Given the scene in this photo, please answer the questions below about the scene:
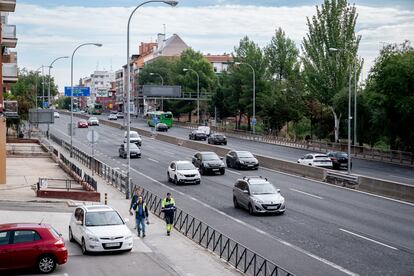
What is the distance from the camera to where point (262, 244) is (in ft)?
69.9

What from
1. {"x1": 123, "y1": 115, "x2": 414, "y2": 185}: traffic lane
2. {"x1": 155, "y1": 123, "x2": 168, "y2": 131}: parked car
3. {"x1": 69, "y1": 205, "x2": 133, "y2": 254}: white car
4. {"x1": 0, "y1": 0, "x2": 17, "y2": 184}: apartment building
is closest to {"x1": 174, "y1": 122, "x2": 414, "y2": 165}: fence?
{"x1": 123, "y1": 115, "x2": 414, "y2": 185}: traffic lane

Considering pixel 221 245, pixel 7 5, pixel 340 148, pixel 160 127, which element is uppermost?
pixel 7 5

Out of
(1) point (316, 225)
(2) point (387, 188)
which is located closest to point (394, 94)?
(2) point (387, 188)

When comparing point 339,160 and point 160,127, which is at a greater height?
point 160,127

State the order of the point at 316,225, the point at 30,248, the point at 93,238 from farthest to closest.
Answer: the point at 316,225 → the point at 93,238 → the point at 30,248

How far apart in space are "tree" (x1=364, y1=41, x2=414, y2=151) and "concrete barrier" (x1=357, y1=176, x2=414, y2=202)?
19.5m

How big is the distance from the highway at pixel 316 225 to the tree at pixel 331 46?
32332 mm

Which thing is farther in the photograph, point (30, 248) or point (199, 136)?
point (199, 136)

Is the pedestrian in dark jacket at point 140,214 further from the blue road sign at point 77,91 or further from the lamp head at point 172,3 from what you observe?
the blue road sign at point 77,91

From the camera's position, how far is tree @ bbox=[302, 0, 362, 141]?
234 feet

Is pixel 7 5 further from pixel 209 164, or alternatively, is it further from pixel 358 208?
pixel 358 208

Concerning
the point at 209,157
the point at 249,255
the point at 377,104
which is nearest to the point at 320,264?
the point at 249,255

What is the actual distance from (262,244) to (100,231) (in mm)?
5693

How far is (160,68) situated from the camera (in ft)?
481
